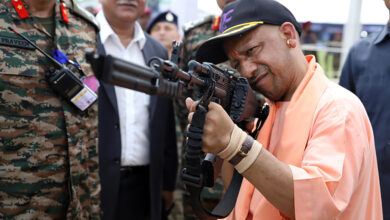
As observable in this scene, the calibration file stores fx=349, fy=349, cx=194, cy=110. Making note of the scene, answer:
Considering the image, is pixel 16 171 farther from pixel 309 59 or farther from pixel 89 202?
pixel 309 59

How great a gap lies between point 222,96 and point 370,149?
77 cm

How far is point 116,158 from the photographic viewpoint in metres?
2.84

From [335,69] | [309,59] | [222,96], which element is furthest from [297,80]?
[335,69]

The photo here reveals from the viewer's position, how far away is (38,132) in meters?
2.15

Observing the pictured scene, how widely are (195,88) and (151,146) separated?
5.56 feet

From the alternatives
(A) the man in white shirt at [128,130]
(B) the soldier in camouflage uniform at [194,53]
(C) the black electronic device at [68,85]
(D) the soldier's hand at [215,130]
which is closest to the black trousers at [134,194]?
(A) the man in white shirt at [128,130]

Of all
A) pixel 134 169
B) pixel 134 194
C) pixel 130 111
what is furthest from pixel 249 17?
pixel 134 194

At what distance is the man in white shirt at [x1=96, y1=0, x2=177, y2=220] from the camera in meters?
2.84

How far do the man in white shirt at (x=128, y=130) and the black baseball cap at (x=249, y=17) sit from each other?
1.23 m

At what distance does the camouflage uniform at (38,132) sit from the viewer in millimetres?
2057

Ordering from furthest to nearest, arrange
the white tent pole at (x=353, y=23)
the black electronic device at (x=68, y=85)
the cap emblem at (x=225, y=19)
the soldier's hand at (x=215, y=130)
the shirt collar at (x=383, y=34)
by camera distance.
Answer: the white tent pole at (x=353, y=23) < the shirt collar at (x=383, y=34) < the black electronic device at (x=68, y=85) < the cap emblem at (x=225, y=19) < the soldier's hand at (x=215, y=130)

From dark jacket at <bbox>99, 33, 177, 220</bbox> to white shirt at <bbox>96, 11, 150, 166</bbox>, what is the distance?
0.06 metres

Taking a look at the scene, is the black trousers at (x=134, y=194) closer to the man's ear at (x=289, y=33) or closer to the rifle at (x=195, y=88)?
the rifle at (x=195, y=88)

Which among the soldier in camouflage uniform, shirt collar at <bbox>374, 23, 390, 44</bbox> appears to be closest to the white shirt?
the soldier in camouflage uniform
